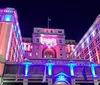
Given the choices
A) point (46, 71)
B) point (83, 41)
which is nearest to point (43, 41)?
point (83, 41)

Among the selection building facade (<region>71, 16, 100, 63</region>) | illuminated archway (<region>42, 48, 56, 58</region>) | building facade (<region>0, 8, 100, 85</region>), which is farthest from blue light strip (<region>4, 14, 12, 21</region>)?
illuminated archway (<region>42, 48, 56, 58</region>)

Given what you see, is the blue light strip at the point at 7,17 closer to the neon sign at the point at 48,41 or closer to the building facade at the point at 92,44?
the building facade at the point at 92,44

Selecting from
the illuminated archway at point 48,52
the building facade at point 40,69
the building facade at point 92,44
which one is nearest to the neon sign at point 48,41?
the illuminated archway at point 48,52

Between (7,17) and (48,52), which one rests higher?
(48,52)

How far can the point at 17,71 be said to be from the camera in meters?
42.4

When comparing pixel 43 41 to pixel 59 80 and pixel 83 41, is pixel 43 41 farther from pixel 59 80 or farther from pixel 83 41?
pixel 59 80

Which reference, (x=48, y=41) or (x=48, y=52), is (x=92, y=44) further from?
(x=48, y=52)

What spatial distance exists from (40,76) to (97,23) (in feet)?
130

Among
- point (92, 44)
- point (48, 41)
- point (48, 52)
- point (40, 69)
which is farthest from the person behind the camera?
point (48, 52)

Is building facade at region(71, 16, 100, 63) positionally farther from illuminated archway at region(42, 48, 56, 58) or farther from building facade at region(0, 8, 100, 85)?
building facade at region(0, 8, 100, 85)

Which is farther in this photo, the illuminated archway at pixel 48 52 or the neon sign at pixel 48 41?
the illuminated archway at pixel 48 52

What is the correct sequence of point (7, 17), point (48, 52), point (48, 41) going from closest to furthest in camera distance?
point (7, 17)
point (48, 41)
point (48, 52)

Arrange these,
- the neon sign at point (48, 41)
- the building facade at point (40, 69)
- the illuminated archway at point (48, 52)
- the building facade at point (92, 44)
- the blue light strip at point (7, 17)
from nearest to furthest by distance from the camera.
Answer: the building facade at point (40, 69), the blue light strip at point (7, 17), the building facade at point (92, 44), the neon sign at point (48, 41), the illuminated archway at point (48, 52)

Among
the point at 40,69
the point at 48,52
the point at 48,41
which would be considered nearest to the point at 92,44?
the point at 48,41
